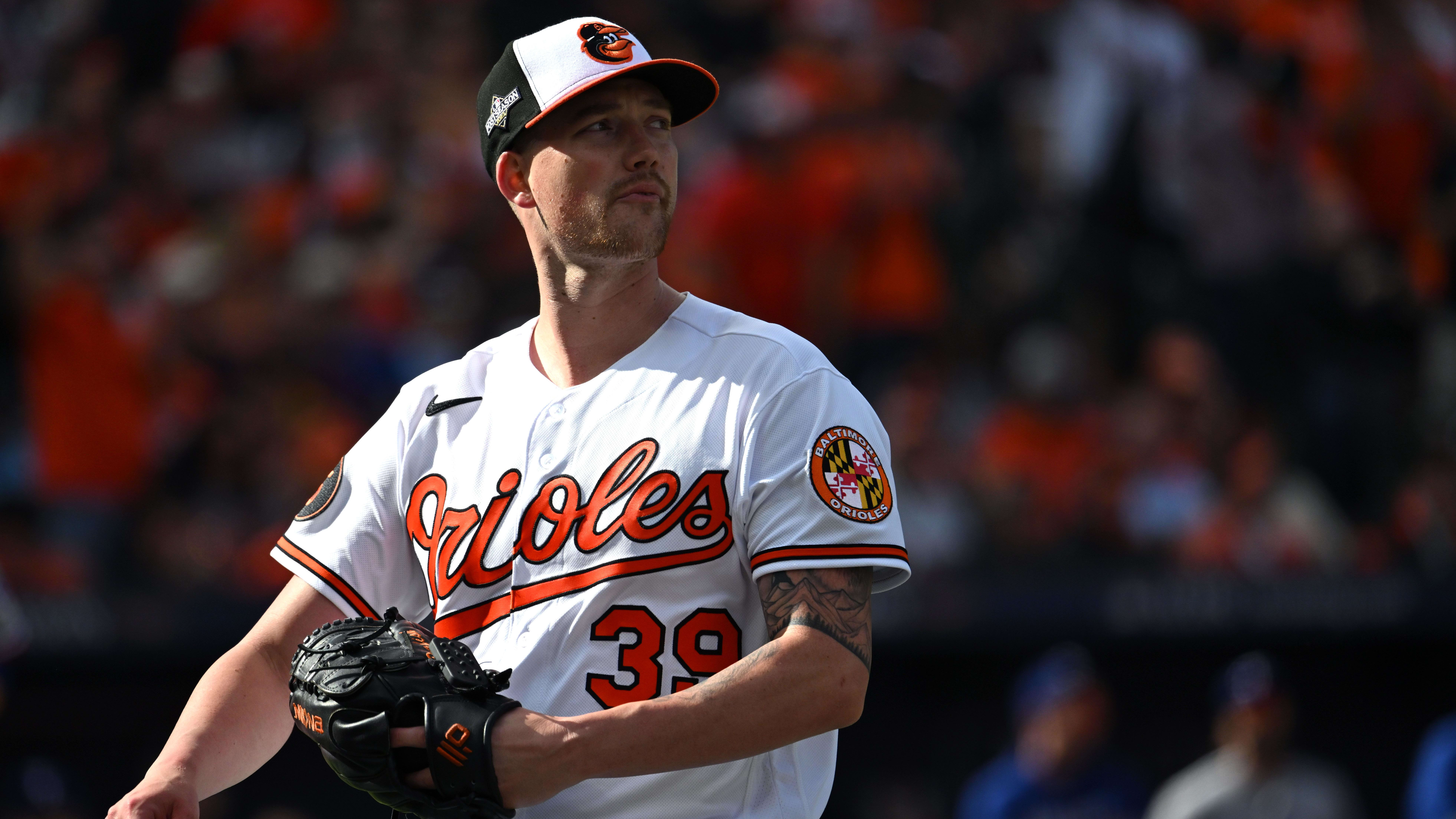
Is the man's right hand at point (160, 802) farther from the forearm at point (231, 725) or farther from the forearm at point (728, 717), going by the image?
the forearm at point (728, 717)

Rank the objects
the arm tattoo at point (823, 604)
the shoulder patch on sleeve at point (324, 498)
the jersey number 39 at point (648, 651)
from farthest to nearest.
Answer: the shoulder patch on sleeve at point (324, 498) < the jersey number 39 at point (648, 651) < the arm tattoo at point (823, 604)

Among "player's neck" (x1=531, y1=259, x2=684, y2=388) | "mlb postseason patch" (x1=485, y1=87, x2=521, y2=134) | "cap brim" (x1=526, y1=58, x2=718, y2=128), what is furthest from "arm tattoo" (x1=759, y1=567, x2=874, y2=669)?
"mlb postseason patch" (x1=485, y1=87, x2=521, y2=134)

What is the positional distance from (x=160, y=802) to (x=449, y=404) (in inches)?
30.6

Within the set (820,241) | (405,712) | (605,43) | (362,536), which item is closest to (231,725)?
(362,536)

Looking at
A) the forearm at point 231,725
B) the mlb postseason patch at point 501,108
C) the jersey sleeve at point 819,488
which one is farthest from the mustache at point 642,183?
the forearm at point 231,725

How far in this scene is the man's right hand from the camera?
2195mm

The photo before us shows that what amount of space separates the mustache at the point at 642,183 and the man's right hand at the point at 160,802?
1.11m

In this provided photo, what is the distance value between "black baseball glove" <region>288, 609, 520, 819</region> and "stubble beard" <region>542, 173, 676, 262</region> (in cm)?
68

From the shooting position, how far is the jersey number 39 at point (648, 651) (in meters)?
2.24

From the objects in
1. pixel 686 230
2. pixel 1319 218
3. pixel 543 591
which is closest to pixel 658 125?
pixel 543 591

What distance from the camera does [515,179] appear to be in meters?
2.64

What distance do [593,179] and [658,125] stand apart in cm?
18

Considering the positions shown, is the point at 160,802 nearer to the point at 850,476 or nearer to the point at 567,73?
the point at 850,476

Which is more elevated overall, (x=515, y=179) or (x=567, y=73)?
(x=567, y=73)
